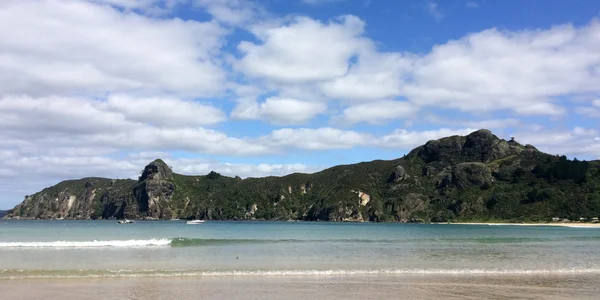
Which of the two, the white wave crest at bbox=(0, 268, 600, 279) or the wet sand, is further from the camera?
the white wave crest at bbox=(0, 268, 600, 279)

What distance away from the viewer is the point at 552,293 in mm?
20812

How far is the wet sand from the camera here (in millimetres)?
20156

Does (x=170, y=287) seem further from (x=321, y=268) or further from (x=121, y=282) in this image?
(x=321, y=268)

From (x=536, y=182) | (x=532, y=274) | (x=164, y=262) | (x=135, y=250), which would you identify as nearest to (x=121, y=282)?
(x=164, y=262)

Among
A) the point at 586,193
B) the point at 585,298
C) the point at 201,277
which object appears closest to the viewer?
the point at 585,298

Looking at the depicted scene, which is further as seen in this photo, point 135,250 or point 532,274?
point 135,250

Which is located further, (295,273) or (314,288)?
(295,273)

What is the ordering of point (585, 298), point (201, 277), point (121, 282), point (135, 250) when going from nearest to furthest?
point (585, 298) < point (121, 282) < point (201, 277) < point (135, 250)

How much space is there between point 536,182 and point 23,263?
191 m

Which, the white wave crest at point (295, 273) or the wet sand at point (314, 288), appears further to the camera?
the white wave crest at point (295, 273)

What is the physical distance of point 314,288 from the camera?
22.1 meters

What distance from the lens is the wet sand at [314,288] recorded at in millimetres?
20156

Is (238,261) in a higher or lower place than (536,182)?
lower

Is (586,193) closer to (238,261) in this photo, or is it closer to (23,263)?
(238,261)
